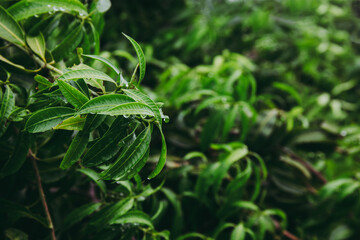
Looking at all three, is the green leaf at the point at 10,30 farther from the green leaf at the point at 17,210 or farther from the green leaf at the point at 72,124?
the green leaf at the point at 17,210

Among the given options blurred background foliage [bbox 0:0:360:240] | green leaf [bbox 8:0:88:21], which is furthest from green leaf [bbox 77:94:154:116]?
green leaf [bbox 8:0:88:21]

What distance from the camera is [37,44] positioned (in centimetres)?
70

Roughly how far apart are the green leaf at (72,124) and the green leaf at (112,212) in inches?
11.0

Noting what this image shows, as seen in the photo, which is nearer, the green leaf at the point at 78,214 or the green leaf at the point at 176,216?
the green leaf at the point at 78,214

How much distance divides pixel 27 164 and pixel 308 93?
5.09ft

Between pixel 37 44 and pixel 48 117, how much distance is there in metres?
0.25

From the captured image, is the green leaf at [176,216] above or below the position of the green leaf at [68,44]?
below

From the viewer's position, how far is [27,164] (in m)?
0.79

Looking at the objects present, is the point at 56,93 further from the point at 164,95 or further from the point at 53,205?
the point at 164,95

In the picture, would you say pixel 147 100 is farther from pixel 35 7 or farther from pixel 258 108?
pixel 258 108

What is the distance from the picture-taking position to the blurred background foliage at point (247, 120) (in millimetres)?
972

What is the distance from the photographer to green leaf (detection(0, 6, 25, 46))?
65cm

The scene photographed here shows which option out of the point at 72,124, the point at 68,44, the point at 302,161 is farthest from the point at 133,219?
the point at 302,161

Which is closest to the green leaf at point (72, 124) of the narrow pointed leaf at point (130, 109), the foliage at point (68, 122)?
the foliage at point (68, 122)
